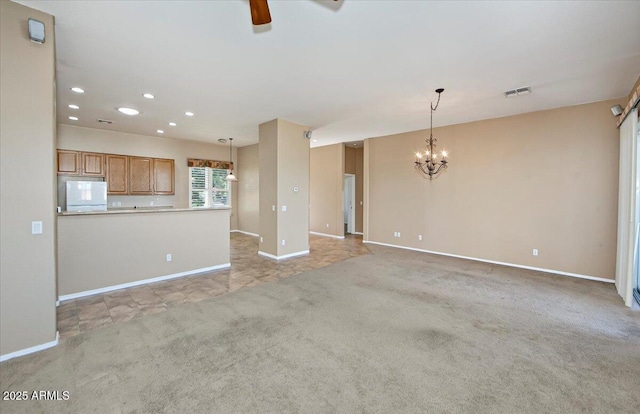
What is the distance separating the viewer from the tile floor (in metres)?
3.14

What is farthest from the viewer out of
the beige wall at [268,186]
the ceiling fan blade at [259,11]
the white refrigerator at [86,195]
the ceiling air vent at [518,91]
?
the white refrigerator at [86,195]

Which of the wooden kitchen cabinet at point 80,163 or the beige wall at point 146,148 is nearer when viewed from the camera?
the wooden kitchen cabinet at point 80,163

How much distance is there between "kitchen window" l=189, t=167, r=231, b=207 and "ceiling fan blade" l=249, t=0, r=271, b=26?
24.1 ft

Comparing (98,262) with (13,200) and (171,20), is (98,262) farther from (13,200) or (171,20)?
(171,20)

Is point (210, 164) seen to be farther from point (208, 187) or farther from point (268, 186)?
point (268, 186)

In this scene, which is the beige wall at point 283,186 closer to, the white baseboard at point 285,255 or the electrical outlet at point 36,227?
the white baseboard at point 285,255

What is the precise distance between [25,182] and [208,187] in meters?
6.50

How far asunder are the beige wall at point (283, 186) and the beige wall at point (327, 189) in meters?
2.33

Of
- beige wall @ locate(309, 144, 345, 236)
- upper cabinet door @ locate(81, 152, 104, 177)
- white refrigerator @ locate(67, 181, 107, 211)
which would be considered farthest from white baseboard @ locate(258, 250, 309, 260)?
upper cabinet door @ locate(81, 152, 104, 177)

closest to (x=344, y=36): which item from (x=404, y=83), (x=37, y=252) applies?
(x=404, y=83)

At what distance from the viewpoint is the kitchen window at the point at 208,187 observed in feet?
27.6

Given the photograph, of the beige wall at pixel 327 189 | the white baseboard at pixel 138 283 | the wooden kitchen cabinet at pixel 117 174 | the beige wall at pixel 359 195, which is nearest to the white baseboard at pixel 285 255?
the white baseboard at pixel 138 283

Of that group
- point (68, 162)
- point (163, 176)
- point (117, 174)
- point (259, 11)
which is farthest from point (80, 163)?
point (259, 11)

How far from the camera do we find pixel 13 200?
233cm
